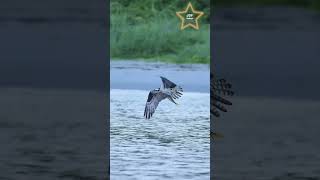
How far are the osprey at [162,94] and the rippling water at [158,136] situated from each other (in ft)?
0.06

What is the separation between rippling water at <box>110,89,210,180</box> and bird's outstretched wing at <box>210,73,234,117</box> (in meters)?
0.04

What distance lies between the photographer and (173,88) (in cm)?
252

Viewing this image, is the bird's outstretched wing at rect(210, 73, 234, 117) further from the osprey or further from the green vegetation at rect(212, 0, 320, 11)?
the green vegetation at rect(212, 0, 320, 11)

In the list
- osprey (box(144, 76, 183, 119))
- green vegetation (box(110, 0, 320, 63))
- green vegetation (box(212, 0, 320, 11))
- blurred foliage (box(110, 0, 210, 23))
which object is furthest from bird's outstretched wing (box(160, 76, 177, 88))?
green vegetation (box(212, 0, 320, 11))

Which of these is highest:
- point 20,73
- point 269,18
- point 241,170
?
point 269,18

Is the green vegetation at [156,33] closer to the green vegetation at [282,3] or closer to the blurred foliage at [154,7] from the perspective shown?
the blurred foliage at [154,7]

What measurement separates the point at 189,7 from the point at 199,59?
184mm

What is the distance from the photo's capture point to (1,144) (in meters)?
3.31

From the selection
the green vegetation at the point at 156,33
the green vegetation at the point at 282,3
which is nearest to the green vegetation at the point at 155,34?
the green vegetation at the point at 156,33

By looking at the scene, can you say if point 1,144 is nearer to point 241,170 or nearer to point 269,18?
point 241,170

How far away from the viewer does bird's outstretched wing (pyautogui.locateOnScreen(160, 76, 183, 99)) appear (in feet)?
8.28

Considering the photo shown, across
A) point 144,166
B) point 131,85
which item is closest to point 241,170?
point 144,166

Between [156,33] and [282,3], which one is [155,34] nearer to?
[156,33]

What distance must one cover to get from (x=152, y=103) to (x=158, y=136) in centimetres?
11
